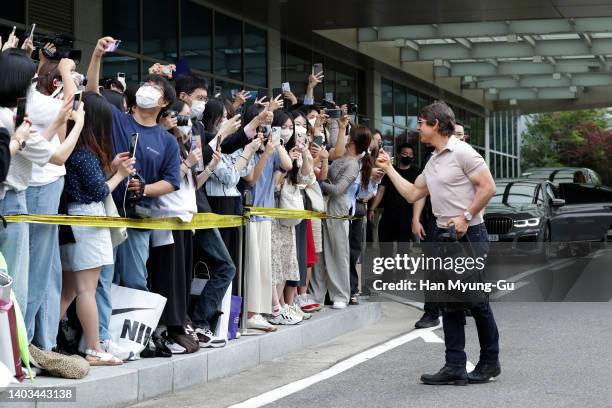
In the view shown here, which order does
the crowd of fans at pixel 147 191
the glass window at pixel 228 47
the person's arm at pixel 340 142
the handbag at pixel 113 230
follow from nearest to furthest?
the crowd of fans at pixel 147 191 < the handbag at pixel 113 230 < the person's arm at pixel 340 142 < the glass window at pixel 228 47

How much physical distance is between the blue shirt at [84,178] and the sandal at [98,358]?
39.7 inches

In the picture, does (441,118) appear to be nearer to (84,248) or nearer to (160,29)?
(84,248)

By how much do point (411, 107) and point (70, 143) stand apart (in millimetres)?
28002

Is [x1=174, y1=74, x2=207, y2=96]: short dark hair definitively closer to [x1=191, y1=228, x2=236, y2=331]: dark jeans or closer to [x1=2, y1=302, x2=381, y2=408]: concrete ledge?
[x1=191, y1=228, x2=236, y2=331]: dark jeans

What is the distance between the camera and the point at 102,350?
24.8 ft

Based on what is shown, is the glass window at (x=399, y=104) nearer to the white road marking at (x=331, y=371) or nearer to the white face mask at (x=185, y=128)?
the white road marking at (x=331, y=371)

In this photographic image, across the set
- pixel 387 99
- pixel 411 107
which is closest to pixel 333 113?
pixel 387 99

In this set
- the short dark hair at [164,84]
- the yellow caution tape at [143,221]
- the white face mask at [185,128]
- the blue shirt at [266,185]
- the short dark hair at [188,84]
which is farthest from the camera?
the blue shirt at [266,185]

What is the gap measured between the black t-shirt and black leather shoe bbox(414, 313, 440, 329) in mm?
2807

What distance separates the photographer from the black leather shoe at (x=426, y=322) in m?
11.6

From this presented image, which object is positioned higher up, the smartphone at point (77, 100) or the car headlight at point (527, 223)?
the smartphone at point (77, 100)

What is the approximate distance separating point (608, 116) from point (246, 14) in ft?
183

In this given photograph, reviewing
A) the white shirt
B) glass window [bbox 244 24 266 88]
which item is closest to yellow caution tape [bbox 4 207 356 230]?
the white shirt

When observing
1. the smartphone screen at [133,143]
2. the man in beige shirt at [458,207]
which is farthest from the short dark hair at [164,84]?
the man in beige shirt at [458,207]
